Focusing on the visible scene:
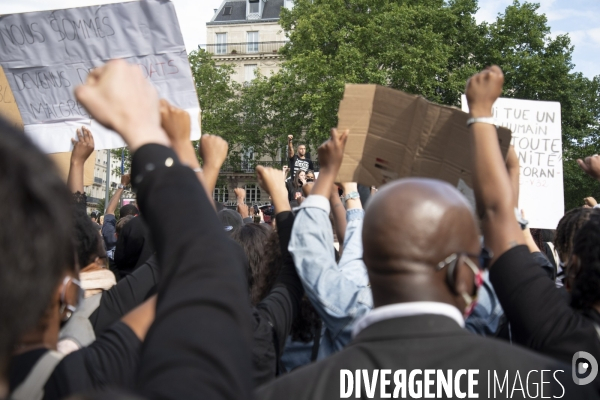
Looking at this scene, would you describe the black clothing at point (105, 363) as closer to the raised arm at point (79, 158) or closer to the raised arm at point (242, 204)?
the raised arm at point (79, 158)

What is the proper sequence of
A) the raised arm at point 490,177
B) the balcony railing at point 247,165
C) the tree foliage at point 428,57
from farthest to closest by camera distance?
the balcony railing at point 247,165 < the tree foliage at point 428,57 < the raised arm at point 490,177

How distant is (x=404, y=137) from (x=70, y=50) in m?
2.84

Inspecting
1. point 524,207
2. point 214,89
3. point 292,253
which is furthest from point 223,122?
point 292,253

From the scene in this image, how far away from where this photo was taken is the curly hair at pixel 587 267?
6.63 feet

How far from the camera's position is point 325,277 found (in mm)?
2404

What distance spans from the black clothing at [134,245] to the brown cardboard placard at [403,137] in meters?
2.35

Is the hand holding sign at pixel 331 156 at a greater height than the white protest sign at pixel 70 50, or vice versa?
the white protest sign at pixel 70 50

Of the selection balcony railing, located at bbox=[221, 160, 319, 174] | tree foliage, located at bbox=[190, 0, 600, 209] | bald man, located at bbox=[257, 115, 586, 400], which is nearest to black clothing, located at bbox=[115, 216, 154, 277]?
bald man, located at bbox=[257, 115, 586, 400]

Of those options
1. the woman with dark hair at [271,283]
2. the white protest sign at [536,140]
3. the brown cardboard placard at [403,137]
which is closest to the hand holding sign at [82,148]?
the woman with dark hair at [271,283]

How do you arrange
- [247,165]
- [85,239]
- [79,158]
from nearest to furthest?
[85,239]
[79,158]
[247,165]

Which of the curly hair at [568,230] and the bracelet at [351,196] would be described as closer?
the curly hair at [568,230]

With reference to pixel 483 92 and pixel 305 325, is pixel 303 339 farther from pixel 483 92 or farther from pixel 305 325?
pixel 483 92

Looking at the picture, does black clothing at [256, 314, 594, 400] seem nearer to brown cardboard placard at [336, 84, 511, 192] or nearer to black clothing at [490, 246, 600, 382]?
black clothing at [490, 246, 600, 382]

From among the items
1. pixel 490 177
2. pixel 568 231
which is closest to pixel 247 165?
pixel 568 231
